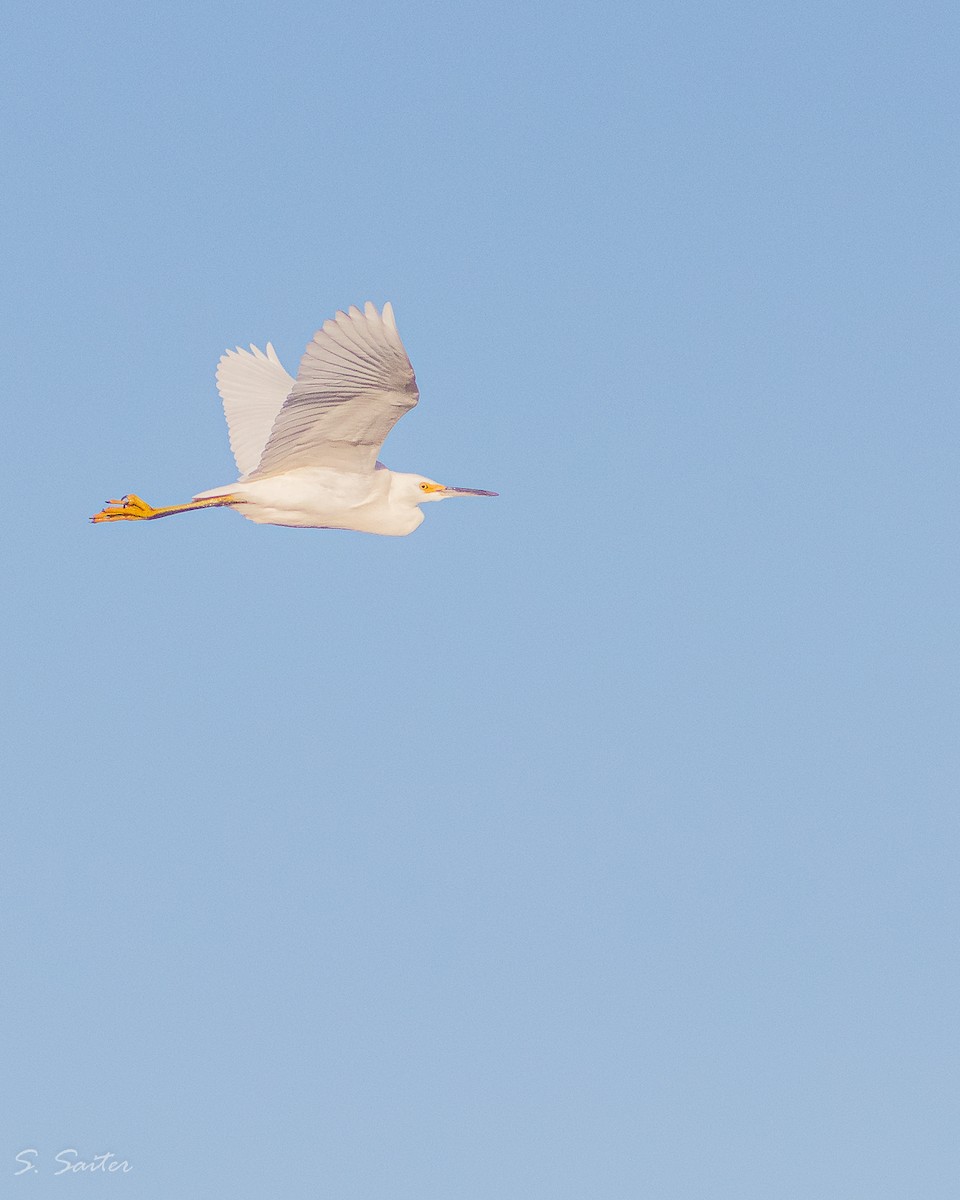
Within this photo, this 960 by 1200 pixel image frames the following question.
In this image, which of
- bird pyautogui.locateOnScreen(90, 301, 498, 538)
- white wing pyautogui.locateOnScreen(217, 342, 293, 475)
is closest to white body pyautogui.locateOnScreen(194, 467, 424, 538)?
bird pyautogui.locateOnScreen(90, 301, 498, 538)

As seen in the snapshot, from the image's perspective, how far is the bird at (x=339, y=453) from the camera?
48.7 ft

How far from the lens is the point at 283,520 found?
58.2 feet

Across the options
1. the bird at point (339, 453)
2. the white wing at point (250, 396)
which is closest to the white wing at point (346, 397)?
the bird at point (339, 453)

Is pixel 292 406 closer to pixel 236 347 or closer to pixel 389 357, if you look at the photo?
pixel 389 357

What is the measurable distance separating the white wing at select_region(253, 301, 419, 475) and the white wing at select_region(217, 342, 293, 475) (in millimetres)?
3538

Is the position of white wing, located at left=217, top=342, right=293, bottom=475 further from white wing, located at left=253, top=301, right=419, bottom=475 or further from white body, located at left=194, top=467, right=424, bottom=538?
white wing, located at left=253, top=301, right=419, bottom=475

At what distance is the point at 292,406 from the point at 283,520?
6.65 ft

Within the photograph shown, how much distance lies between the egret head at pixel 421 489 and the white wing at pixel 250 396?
2.70 m

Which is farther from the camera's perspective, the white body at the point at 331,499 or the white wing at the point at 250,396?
the white wing at the point at 250,396

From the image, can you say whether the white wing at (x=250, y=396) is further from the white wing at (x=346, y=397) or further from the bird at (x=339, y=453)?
the white wing at (x=346, y=397)

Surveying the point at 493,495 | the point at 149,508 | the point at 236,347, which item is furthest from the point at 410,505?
the point at 236,347

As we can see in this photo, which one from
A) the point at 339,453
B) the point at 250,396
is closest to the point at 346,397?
the point at 339,453

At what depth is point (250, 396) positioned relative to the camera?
21.8m

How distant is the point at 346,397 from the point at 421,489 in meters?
2.99
